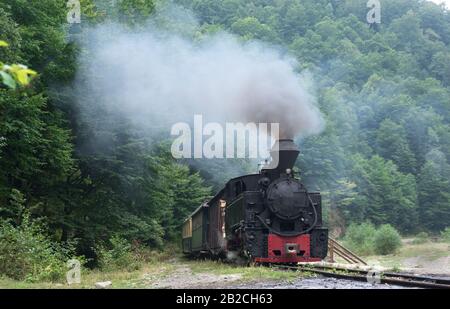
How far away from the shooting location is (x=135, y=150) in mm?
19844

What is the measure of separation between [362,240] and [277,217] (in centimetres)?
2118

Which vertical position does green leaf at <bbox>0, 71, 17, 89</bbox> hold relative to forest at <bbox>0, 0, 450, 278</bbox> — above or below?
below

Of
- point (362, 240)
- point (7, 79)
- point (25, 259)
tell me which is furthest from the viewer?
point (362, 240)

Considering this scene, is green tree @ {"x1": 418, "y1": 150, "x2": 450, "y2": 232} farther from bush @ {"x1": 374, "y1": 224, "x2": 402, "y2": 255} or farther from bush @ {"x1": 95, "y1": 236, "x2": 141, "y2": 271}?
bush @ {"x1": 95, "y1": 236, "x2": 141, "y2": 271}

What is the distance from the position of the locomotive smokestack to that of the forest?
603 cm

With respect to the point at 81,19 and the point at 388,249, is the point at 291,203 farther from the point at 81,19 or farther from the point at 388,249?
the point at 388,249

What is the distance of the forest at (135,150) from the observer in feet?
50.5

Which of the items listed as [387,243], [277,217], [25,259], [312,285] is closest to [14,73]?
[312,285]

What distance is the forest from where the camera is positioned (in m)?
15.4

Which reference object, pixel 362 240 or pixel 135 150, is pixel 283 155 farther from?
pixel 362 240

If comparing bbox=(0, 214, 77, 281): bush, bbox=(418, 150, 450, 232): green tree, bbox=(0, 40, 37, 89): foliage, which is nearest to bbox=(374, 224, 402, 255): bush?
bbox=(0, 214, 77, 281): bush

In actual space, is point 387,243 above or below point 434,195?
below

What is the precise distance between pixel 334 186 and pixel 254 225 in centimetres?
4095
